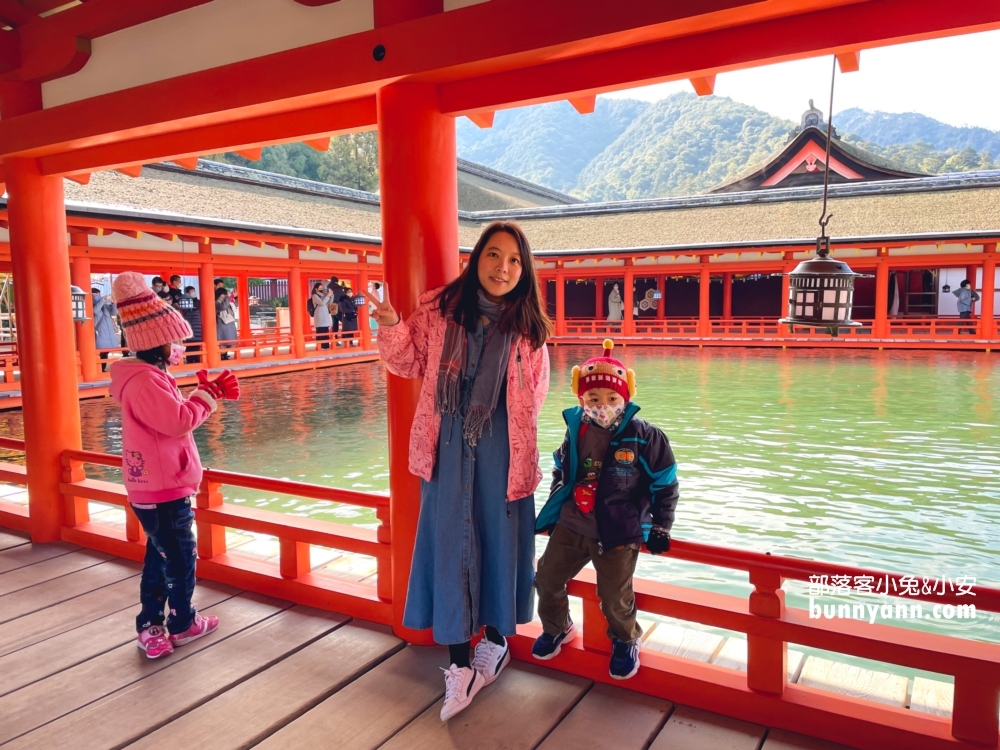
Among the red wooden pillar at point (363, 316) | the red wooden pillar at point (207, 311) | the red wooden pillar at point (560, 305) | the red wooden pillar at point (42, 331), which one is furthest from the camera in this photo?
the red wooden pillar at point (560, 305)

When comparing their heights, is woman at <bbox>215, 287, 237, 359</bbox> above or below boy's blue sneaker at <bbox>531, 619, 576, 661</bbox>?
above

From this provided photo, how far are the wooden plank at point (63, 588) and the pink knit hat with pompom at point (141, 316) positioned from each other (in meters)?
1.41

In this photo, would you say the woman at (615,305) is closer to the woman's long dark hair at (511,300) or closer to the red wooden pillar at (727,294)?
the red wooden pillar at (727,294)

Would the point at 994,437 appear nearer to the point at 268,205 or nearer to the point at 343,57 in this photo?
the point at 343,57

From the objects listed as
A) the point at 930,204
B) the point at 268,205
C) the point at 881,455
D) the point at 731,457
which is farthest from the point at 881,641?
the point at 930,204

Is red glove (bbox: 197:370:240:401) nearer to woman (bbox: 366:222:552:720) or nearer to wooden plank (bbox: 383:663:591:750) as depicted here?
woman (bbox: 366:222:552:720)

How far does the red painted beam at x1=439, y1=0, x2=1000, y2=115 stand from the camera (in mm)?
1948

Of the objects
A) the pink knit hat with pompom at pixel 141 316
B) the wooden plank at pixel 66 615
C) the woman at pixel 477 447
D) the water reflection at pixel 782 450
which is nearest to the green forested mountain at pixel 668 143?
the water reflection at pixel 782 450

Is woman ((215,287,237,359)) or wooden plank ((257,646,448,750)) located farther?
woman ((215,287,237,359))

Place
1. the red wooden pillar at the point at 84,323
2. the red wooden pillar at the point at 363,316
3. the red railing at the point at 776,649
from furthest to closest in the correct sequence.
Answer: the red wooden pillar at the point at 363,316 → the red wooden pillar at the point at 84,323 → the red railing at the point at 776,649

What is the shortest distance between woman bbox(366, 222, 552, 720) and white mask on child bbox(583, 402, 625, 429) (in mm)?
190

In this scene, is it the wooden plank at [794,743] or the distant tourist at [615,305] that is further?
the distant tourist at [615,305]

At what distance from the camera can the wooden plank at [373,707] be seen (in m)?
2.10

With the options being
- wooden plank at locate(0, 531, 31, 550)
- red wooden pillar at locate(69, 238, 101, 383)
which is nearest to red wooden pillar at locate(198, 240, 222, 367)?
red wooden pillar at locate(69, 238, 101, 383)
